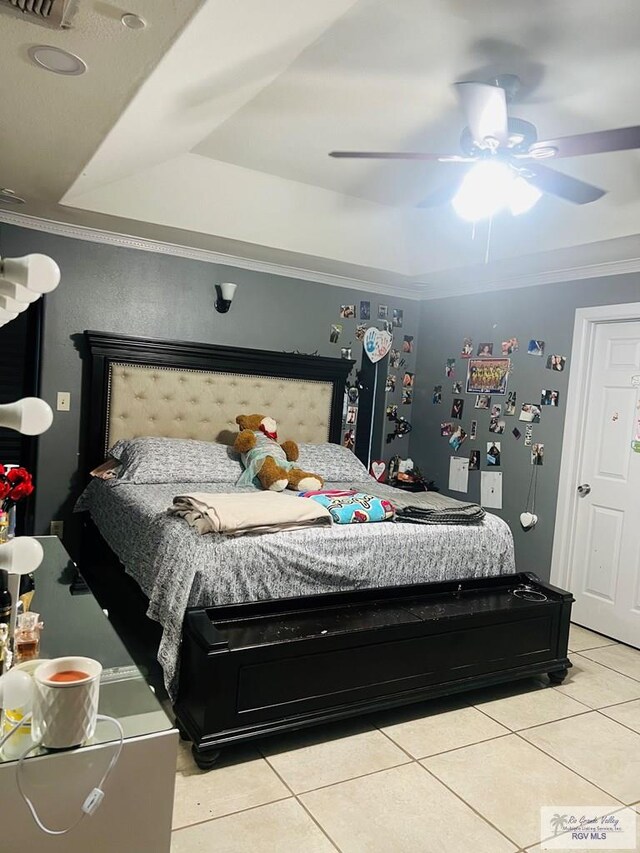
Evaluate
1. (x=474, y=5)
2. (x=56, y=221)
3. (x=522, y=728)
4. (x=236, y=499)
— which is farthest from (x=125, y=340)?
(x=522, y=728)

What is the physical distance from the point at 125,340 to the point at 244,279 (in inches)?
38.0

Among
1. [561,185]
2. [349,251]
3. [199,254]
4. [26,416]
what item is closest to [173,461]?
[199,254]

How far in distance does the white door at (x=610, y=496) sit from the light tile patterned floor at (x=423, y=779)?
37.3 inches

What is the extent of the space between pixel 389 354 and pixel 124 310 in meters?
2.06

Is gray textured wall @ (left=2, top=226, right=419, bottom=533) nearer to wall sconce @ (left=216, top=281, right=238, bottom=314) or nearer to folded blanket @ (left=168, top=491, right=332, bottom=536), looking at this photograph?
wall sconce @ (left=216, top=281, right=238, bottom=314)

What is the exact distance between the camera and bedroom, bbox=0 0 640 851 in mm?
2010

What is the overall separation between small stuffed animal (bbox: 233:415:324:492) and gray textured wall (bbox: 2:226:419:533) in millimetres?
631

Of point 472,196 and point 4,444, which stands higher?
point 472,196

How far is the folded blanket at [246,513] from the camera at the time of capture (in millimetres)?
2504

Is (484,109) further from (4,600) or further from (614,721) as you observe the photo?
(614,721)

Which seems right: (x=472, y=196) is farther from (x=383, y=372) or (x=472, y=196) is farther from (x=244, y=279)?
(x=383, y=372)

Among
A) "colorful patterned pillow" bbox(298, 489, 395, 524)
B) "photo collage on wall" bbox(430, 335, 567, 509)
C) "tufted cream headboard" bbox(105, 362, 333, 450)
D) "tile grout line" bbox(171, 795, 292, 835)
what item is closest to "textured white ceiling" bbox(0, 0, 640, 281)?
"photo collage on wall" bbox(430, 335, 567, 509)

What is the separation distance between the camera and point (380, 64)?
2.49 m

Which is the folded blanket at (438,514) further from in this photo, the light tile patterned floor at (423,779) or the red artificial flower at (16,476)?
the red artificial flower at (16,476)
